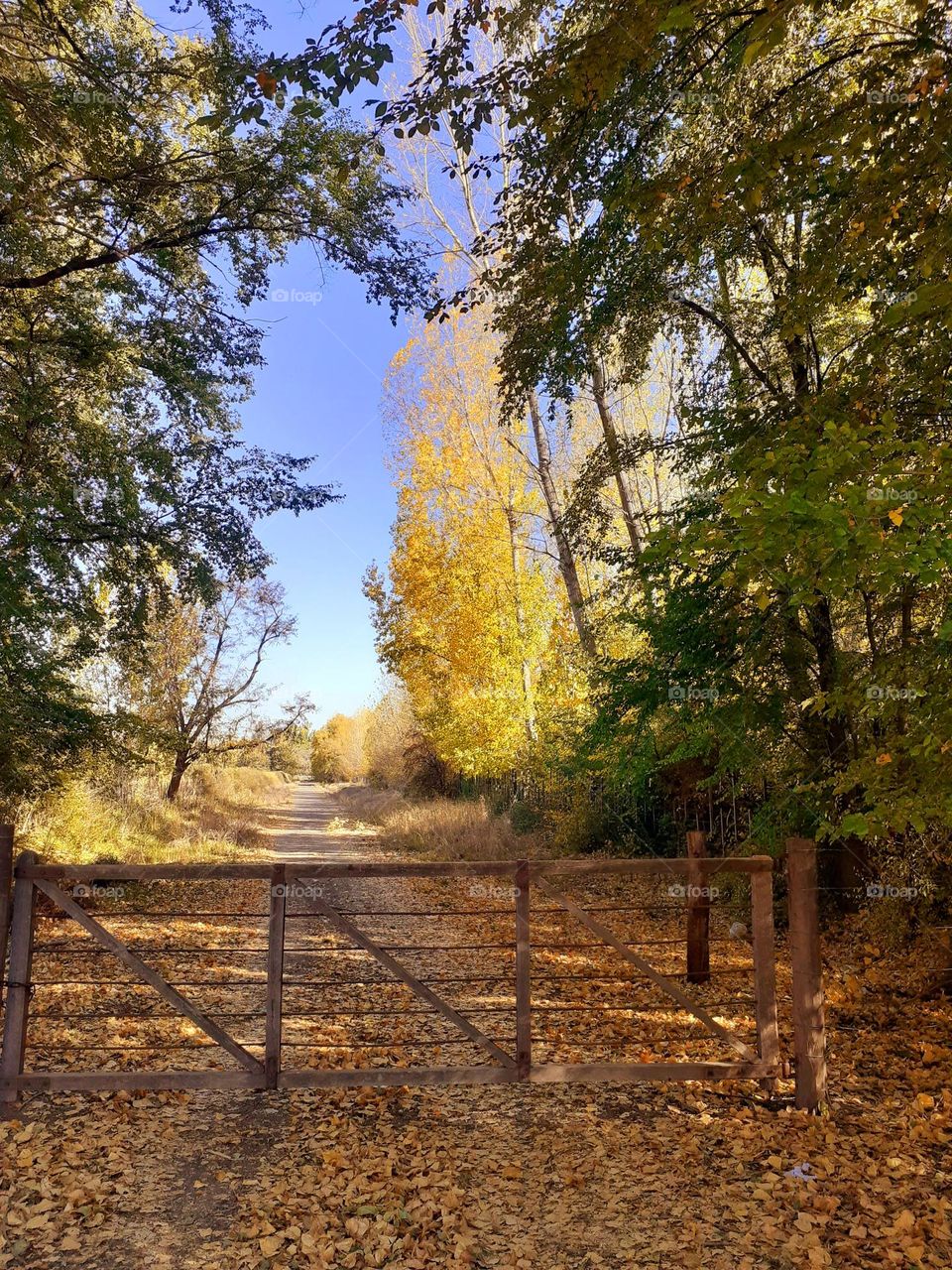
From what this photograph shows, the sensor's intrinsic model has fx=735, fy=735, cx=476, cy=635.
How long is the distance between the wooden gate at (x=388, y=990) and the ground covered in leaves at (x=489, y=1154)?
7 cm

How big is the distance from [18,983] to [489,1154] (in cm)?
318

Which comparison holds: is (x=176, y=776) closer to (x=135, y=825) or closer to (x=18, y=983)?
(x=135, y=825)

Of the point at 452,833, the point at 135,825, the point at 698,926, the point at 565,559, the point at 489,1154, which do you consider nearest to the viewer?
the point at 489,1154

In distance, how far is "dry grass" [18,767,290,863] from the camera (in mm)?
11078

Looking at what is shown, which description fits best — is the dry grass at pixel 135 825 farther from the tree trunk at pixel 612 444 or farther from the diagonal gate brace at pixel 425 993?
the tree trunk at pixel 612 444

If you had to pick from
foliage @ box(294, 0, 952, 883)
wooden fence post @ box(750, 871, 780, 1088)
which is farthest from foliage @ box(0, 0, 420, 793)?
wooden fence post @ box(750, 871, 780, 1088)

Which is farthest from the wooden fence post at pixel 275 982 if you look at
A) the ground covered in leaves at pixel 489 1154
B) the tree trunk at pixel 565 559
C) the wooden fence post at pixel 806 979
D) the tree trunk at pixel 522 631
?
the tree trunk at pixel 522 631

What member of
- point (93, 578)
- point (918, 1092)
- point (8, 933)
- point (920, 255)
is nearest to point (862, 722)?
point (918, 1092)

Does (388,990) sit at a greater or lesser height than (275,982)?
lesser

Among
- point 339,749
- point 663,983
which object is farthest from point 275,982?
point 339,749

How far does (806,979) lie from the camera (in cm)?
479

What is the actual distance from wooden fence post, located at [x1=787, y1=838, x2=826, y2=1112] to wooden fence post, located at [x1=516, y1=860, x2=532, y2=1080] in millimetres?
1721

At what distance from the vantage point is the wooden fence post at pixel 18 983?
4723 millimetres

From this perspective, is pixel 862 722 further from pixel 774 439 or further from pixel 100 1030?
pixel 100 1030
